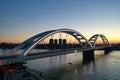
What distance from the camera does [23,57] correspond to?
41.3 meters

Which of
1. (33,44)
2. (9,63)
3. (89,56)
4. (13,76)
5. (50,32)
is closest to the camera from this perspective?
(13,76)

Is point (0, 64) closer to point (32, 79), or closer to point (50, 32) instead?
point (32, 79)

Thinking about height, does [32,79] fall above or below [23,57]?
below

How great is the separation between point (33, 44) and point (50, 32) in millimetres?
11725

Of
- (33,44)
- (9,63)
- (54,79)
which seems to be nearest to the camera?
(9,63)

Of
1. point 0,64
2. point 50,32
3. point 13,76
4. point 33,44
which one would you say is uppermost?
point 50,32

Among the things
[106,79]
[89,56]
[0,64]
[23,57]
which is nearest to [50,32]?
[23,57]

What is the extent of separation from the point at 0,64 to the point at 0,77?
94.2 inches

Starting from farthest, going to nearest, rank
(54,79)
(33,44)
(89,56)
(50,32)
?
(89,56), (50,32), (33,44), (54,79)

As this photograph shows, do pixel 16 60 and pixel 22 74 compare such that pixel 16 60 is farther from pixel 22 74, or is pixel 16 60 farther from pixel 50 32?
pixel 50 32

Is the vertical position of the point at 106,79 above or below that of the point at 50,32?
below

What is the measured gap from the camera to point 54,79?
4050 centimetres

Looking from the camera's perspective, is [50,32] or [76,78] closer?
[76,78]

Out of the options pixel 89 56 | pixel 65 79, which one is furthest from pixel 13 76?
pixel 89 56
